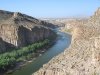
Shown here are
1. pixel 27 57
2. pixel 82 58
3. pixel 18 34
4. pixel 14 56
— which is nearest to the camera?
pixel 82 58

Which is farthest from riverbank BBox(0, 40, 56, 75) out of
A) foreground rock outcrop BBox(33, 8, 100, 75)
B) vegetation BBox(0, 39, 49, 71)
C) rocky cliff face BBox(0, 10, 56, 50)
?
foreground rock outcrop BBox(33, 8, 100, 75)

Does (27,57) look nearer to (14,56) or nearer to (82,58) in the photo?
(14,56)

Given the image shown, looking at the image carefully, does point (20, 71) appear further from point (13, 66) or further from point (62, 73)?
point (62, 73)

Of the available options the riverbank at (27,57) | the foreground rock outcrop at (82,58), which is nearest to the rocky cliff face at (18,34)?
the riverbank at (27,57)

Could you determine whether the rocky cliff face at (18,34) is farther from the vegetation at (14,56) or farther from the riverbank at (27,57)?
the vegetation at (14,56)

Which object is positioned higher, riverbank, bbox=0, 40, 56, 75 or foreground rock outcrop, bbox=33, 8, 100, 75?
foreground rock outcrop, bbox=33, 8, 100, 75

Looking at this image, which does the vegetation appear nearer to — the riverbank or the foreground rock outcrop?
the riverbank

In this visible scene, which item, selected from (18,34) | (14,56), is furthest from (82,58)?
(18,34)

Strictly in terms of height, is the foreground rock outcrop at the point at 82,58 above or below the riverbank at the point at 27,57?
above
